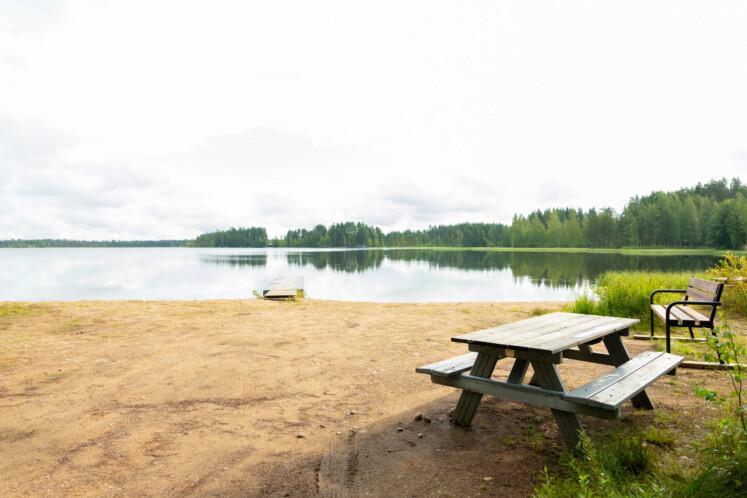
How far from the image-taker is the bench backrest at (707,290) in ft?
18.4

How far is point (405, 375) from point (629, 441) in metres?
2.58

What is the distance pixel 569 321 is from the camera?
14.3ft

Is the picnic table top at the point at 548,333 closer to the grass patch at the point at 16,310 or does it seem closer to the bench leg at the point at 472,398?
the bench leg at the point at 472,398

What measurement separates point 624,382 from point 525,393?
722 mm

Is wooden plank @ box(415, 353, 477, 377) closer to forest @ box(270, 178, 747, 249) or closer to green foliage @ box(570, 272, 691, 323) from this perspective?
green foliage @ box(570, 272, 691, 323)

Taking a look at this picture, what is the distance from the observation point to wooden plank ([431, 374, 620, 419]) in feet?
9.70

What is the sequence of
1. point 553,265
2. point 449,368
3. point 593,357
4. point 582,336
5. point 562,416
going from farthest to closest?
point 553,265, point 593,357, point 449,368, point 582,336, point 562,416

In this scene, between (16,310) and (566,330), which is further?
(16,310)

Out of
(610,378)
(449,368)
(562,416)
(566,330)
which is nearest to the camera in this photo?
(562,416)

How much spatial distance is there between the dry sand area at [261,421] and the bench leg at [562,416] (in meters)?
0.17

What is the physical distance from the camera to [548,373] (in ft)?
10.6

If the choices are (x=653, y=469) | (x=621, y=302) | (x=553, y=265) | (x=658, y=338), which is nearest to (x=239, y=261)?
(x=553, y=265)

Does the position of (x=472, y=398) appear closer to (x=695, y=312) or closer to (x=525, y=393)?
(x=525, y=393)

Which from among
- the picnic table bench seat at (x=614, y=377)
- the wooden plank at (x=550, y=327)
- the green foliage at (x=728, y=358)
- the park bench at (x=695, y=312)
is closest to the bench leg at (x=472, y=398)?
the picnic table bench seat at (x=614, y=377)
